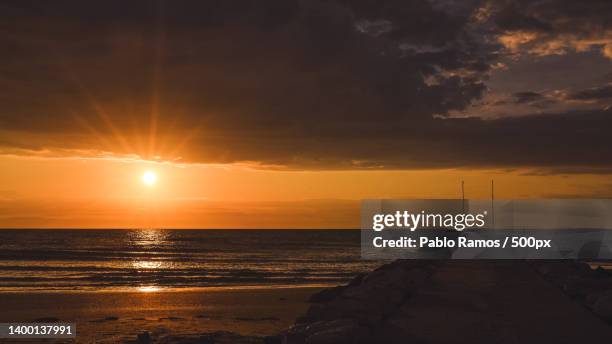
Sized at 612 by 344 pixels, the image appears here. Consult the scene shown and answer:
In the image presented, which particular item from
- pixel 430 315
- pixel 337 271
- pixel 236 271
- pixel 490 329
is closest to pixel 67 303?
pixel 430 315

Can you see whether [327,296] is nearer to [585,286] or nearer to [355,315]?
[585,286]

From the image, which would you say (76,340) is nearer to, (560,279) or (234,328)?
(234,328)

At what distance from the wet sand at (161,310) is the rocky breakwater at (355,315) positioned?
231 cm

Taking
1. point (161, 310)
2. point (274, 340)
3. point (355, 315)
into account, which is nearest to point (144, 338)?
point (274, 340)

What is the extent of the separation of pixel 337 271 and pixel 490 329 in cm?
3326

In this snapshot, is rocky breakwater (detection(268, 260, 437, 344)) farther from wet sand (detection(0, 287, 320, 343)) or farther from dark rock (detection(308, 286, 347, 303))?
wet sand (detection(0, 287, 320, 343))

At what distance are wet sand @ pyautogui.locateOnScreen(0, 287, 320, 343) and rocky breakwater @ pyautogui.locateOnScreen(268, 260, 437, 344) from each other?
7.57ft

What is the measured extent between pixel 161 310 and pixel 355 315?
965cm

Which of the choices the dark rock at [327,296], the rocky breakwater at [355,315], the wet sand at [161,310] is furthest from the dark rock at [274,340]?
the dark rock at [327,296]

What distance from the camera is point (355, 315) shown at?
1263 cm

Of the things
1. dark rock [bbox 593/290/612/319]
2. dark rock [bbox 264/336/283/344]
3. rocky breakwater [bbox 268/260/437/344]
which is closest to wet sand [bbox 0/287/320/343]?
rocky breakwater [bbox 268/260/437/344]

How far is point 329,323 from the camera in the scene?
10.9 meters

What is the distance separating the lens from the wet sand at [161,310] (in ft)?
53.6

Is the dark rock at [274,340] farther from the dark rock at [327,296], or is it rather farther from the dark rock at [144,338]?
the dark rock at [327,296]
